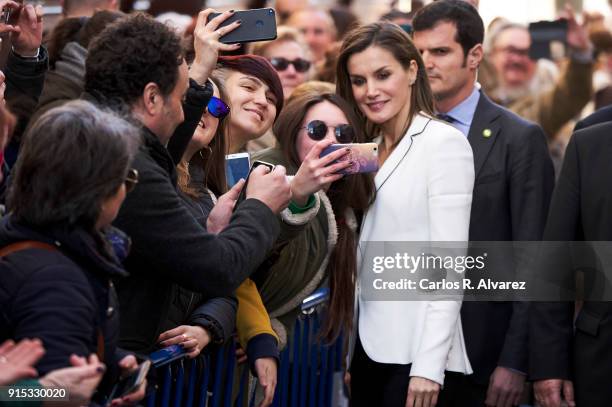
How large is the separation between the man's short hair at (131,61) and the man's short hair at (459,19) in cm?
269

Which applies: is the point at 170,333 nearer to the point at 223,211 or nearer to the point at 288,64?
the point at 223,211

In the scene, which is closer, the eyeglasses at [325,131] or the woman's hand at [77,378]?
the woman's hand at [77,378]

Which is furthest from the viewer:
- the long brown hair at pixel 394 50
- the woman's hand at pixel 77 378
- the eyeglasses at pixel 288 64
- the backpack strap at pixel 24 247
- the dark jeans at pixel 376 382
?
the eyeglasses at pixel 288 64

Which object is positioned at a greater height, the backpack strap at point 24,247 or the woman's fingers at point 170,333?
the backpack strap at point 24,247

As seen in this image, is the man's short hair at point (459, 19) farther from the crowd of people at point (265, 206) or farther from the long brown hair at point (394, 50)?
the long brown hair at point (394, 50)

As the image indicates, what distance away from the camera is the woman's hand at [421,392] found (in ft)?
15.5

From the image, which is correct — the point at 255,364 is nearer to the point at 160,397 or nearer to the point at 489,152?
the point at 160,397

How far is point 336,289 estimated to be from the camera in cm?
503

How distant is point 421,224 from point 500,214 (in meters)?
0.74

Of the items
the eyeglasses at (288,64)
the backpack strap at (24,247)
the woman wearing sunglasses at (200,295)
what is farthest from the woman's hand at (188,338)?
the eyeglasses at (288,64)

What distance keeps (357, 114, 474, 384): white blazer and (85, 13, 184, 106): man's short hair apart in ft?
4.77

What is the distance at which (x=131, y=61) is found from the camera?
12.0 ft

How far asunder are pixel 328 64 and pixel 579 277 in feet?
10.4

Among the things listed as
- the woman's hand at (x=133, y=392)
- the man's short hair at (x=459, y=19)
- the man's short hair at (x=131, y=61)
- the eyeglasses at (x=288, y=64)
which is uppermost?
the man's short hair at (x=459, y=19)
